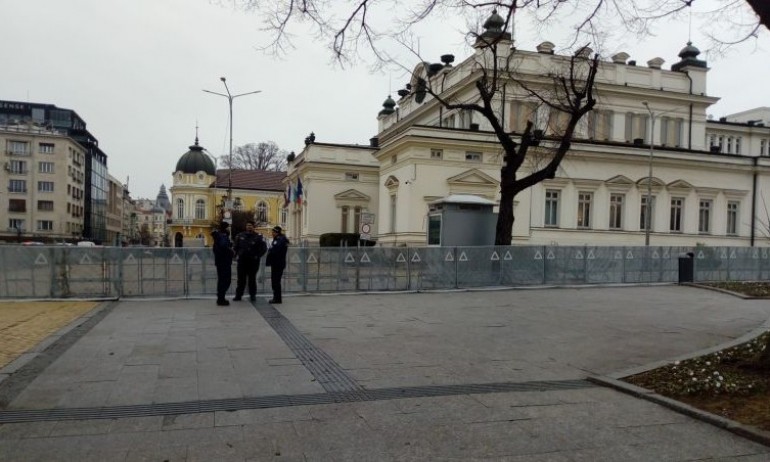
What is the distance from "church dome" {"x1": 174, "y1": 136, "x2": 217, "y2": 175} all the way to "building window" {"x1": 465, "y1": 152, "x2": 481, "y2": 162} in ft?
202

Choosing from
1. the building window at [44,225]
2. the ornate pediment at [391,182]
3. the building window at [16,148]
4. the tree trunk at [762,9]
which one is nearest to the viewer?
the tree trunk at [762,9]

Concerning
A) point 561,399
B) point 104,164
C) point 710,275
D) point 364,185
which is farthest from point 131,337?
point 104,164

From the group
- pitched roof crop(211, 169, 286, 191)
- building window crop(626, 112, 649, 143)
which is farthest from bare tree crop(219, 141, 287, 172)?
building window crop(626, 112, 649, 143)

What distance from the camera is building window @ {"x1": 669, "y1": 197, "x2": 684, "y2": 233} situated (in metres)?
40.9

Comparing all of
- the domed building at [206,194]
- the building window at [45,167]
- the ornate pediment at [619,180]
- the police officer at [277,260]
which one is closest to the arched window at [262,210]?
the domed building at [206,194]

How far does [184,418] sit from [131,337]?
435cm

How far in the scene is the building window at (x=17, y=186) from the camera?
297 feet

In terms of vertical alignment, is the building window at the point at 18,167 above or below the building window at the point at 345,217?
above

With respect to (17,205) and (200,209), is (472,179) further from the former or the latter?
(17,205)

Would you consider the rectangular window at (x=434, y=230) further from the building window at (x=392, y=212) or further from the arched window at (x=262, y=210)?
the arched window at (x=262, y=210)

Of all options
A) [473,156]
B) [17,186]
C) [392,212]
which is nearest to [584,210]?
[473,156]

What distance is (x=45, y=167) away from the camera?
304ft

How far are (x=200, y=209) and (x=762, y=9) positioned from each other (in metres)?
89.7

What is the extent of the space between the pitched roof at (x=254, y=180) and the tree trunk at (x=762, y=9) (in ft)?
272
